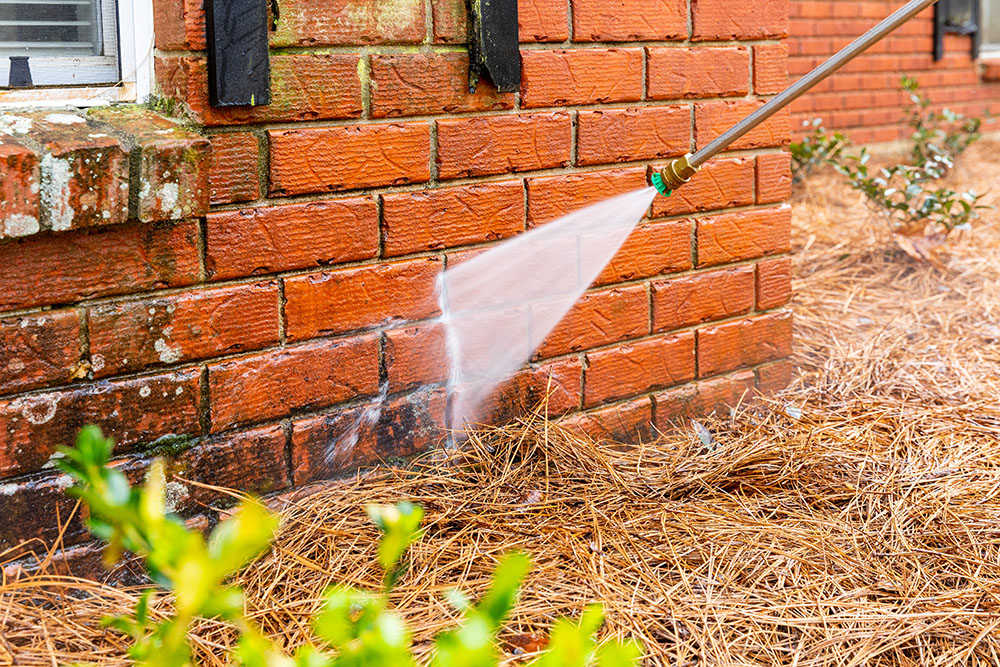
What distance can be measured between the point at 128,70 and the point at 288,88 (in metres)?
0.28

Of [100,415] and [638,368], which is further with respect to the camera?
[638,368]

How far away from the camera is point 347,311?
1.75 meters

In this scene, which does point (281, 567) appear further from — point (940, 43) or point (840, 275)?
point (940, 43)

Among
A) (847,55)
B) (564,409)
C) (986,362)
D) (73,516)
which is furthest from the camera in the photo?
(986,362)

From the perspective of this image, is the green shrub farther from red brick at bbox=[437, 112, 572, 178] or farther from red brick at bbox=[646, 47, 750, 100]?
red brick at bbox=[646, 47, 750, 100]

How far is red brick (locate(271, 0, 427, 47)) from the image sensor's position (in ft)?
5.25

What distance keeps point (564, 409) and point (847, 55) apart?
875 mm

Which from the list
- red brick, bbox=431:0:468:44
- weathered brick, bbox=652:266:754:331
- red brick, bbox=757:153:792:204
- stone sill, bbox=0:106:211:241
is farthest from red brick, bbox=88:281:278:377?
red brick, bbox=757:153:792:204

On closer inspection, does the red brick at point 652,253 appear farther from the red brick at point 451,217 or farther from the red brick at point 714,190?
the red brick at point 451,217

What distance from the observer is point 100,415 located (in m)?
1.52

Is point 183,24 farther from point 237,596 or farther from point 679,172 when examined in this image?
point 237,596

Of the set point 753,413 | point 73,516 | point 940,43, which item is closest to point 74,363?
point 73,516

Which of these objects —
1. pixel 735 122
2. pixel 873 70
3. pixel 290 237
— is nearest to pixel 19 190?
pixel 290 237

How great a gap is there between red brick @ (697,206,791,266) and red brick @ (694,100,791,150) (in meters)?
0.16
